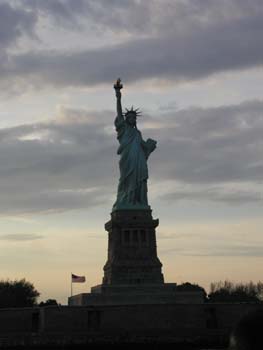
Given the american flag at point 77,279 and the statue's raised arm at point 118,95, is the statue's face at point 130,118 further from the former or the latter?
the american flag at point 77,279

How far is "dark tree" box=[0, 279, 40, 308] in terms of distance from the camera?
68.2 meters

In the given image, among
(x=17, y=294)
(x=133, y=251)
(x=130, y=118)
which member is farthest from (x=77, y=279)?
(x=17, y=294)

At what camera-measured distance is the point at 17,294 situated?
7094 centimetres

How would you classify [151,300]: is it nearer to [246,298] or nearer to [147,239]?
[147,239]

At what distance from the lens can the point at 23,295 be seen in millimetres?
71938

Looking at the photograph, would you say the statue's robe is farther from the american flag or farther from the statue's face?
the american flag

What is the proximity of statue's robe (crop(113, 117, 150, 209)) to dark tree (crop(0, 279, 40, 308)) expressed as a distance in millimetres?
23509

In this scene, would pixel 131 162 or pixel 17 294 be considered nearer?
pixel 131 162

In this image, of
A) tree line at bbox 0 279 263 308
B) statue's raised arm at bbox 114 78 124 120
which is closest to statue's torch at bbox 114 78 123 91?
statue's raised arm at bbox 114 78 124 120

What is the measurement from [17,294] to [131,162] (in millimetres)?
27567

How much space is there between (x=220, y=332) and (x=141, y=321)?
496 centimetres

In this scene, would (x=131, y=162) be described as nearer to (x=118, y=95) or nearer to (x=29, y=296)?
(x=118, y=95)

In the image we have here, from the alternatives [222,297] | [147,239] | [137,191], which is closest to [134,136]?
[137,191]

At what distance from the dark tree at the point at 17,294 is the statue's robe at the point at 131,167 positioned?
23.5 meters
